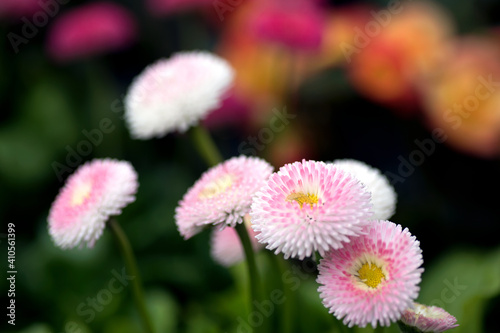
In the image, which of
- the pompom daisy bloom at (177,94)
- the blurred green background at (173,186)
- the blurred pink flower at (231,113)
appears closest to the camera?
the pompom daisy bloom at (177,94)

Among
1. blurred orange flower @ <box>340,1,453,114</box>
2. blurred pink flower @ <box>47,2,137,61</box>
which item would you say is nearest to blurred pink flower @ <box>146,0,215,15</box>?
blurred pink flower @ <box>47,2,137,61</box>

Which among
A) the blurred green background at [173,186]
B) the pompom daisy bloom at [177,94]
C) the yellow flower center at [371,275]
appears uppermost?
→ the yellow flower center at [371,275]

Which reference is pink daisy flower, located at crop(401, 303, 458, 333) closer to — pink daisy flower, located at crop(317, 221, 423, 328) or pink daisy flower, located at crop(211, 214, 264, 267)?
pink daisy flower, located at crop(317, 221, 423, 328)

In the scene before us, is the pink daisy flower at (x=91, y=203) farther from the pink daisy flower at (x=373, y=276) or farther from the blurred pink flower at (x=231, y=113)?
the blurred pink flower at (x=231, y=113)

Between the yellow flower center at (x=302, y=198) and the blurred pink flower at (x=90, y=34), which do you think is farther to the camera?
the blurred pink flower at (x=90, y=34)

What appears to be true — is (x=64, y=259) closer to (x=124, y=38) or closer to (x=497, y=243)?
(x=124, y=38)

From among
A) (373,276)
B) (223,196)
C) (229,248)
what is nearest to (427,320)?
(373,276)

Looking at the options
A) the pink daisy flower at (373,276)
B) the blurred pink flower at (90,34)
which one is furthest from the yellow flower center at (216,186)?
the blurred pink flower at (90,34)

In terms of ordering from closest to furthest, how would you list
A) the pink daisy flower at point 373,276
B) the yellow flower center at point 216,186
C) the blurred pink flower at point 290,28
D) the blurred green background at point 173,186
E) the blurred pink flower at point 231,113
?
1. the pink daisy flower at point 373,276
2. the yellow flower center at point 216,186
3. the blurred green background at point 173,186
4. the blurred pink flower at point 290,28
5. the blurred pink flower at point 231,113
